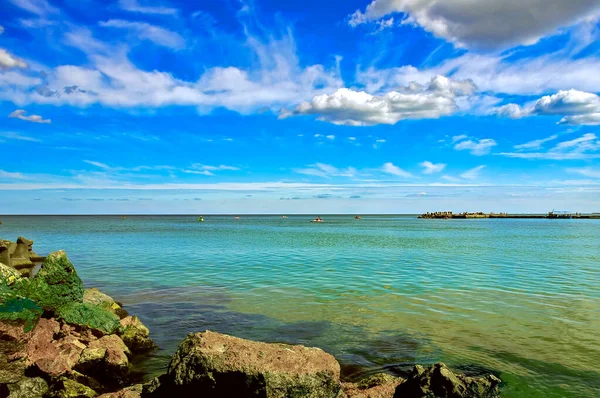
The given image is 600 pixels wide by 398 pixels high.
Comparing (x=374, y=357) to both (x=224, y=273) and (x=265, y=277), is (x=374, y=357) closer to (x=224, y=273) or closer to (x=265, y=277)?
(x=265, y=277)

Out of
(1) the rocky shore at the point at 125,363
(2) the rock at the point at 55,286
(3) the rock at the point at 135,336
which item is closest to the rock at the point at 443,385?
(1) the rocky shore at the point at 125,363

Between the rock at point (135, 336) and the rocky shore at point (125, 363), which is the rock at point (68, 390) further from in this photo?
the rock at point (135, 336)

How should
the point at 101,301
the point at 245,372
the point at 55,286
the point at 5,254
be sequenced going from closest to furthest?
the point at 245,372, the point at 55,286, the point at 101,301, the point at 5,254

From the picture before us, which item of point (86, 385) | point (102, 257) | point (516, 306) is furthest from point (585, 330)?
point (102, 257)

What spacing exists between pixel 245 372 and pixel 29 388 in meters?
5.09

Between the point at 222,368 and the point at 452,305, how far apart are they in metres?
14.1

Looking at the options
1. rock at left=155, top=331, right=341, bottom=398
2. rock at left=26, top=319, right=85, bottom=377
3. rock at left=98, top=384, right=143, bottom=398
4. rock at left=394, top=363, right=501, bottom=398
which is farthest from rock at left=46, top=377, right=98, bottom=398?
A: rock at left=394, top=363, right=501, bottom=398

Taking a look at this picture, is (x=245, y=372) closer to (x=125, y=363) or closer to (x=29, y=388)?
(x=125, y=363)

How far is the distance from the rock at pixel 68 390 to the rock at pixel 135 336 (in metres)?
3.33

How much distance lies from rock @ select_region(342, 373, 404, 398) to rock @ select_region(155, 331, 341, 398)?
3.22 ft

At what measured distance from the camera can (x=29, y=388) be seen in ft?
29.0

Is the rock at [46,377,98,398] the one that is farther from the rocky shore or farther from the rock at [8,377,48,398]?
the rock at [8,377,48,398]

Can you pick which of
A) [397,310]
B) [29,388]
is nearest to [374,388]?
[29,388]

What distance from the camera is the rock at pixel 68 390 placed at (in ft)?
28.9
